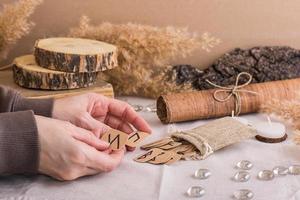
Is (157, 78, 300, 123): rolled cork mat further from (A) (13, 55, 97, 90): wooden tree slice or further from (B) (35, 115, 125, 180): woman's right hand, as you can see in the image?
(B) (35, 115, 125, 180): woman's right hand

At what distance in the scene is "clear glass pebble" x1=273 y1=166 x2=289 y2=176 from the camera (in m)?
0.77

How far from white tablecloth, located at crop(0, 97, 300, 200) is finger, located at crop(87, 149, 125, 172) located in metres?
0.02

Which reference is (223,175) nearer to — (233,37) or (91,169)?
(91,169)

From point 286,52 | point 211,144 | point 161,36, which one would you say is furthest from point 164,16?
point 211,144

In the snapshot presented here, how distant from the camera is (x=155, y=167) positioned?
786 mm

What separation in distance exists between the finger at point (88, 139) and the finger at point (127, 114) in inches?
5.5

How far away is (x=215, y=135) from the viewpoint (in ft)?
2.84

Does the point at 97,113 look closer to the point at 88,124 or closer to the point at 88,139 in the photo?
the point at 88,124

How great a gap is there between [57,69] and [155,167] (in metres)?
0.34

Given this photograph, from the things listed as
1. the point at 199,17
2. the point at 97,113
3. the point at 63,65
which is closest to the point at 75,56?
the point at 63,65

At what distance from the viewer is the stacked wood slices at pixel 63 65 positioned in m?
0.98

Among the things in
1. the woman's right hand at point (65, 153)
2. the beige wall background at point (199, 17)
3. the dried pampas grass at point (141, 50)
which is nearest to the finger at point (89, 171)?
the woman's right hand at point (65, 153)

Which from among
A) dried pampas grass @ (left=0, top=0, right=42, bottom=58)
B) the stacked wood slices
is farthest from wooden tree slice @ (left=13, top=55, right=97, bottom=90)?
dried pampas grass @ (left=0, top=0, right=42, bottom=58)

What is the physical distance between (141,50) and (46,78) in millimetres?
236
